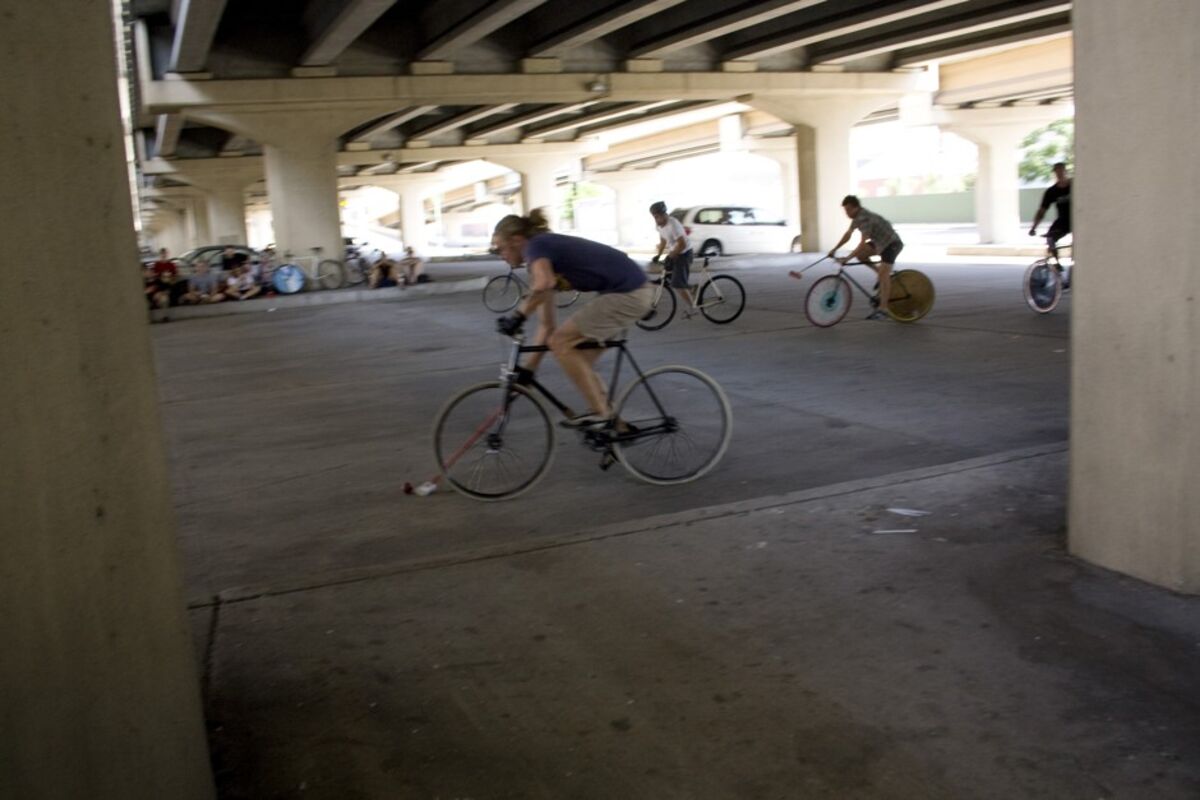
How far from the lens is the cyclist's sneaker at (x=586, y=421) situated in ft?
22.7

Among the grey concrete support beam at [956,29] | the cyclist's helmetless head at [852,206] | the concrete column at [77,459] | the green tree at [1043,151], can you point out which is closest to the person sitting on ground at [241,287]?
the grey concrete support beam at [956,29]

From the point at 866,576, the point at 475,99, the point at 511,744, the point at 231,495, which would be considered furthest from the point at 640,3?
the point at 511,744

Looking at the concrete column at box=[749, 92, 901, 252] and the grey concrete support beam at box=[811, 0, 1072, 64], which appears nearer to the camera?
the grey concrete support beam at box=[811, 0, 1072, 64]

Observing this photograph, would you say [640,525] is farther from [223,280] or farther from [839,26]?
[223,280]

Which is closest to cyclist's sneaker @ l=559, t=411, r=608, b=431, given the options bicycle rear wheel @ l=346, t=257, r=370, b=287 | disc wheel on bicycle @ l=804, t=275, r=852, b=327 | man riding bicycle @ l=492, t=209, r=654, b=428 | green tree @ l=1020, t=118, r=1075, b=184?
man riding bicycle @ l=492, t=209, r=654, b=428

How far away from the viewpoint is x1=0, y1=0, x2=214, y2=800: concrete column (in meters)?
2.60

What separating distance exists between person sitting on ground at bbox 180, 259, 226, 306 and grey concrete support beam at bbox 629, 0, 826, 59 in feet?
39.5

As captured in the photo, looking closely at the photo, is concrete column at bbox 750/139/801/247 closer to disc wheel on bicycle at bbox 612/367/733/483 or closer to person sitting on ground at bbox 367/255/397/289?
person sitting on ground at bbox 367/255/397/289

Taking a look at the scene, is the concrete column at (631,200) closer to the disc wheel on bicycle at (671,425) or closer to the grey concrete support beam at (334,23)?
the grey concrete support beam at (334,23)

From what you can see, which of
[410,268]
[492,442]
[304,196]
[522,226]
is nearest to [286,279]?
[410,268]

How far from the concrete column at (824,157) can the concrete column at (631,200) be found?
111 feet

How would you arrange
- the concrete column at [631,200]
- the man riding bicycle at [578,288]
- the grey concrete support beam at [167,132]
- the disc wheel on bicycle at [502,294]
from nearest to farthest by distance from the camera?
the man riding bicycle at [578,288], the disc wheel on bicycle at [502,294], the grey concrete support beam at [167,132], the concrete column at [631,200]

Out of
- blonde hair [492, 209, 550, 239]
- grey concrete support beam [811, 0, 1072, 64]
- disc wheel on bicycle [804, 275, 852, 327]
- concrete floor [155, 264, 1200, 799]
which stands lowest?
concrete floor [155, 264, 1200, 799]

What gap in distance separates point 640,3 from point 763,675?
65.3 feet
